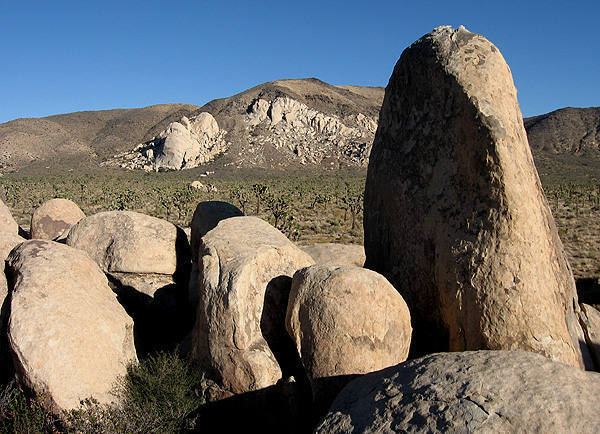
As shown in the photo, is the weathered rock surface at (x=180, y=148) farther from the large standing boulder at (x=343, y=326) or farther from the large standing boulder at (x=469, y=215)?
the large standing boulder at (x=343, y=326)

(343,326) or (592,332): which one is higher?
(343,326)

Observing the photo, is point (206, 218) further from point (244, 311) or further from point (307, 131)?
point (307, 131)

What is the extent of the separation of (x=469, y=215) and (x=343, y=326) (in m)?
2.29

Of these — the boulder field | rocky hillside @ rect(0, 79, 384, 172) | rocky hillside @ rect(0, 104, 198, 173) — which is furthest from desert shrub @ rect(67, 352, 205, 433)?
rocky hillside @ rect(0, 104, 198, 173)

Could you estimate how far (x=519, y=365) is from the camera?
4.30 meters

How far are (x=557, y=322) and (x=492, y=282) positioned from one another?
1001 mm

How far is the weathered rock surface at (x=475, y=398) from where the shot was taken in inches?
144

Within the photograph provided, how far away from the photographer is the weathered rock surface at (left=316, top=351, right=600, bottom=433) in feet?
12.0

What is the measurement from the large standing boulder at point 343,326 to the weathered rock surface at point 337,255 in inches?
194

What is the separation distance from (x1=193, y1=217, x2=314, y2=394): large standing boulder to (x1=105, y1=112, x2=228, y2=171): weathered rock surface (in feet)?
354

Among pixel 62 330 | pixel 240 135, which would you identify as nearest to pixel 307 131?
pixel 240 135

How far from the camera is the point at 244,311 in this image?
6.86m

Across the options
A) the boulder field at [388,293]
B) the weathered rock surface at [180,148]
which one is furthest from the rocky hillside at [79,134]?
the boulder field at [388,293]

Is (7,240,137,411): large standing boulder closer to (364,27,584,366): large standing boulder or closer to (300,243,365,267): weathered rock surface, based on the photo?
(364,27,584,366): large standing boulder
